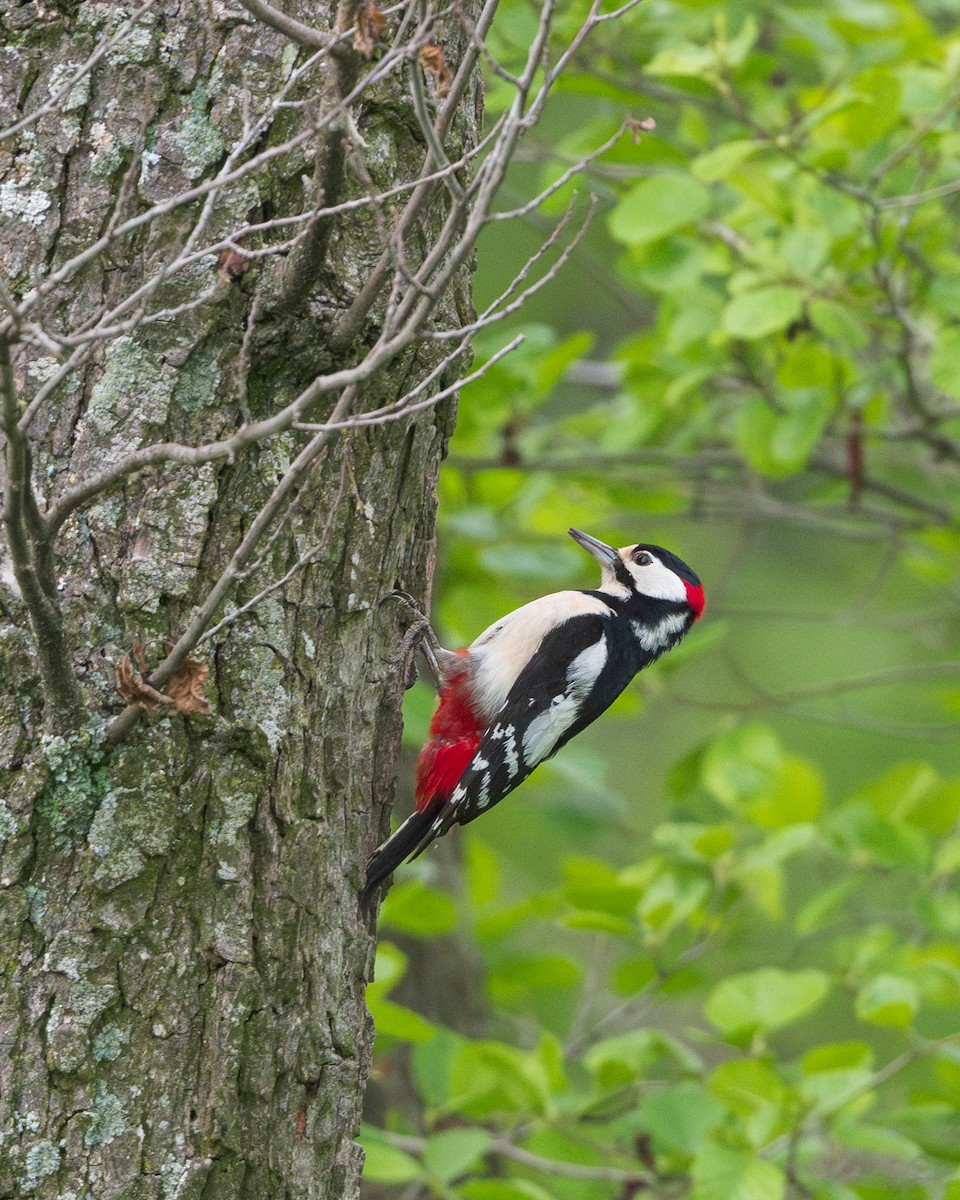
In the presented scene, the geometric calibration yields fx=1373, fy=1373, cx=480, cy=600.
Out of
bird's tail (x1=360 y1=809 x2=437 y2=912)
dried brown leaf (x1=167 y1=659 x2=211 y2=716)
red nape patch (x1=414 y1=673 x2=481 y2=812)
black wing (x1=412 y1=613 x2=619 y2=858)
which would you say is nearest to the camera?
dried brown leaf (x1=167 y1=659 x2=211 y2=716)

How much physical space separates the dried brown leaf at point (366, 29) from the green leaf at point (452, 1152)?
2780 mm

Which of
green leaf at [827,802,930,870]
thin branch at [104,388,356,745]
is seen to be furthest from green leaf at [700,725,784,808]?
thin branch at [104,388,356,745]

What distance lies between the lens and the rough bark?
193 centimetres

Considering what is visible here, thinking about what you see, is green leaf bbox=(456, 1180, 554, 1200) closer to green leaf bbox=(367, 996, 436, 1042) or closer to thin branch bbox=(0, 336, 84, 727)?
green leaf bbox=(367, 996, 436, 1042)

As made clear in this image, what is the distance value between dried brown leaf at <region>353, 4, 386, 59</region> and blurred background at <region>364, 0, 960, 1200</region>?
1439mm

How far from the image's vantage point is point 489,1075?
3.80 meters

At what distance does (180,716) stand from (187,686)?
66 mm

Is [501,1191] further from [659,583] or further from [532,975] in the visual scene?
[659,583]

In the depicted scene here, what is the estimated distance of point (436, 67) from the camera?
1.94 m

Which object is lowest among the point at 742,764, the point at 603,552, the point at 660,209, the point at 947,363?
the point at 742,764

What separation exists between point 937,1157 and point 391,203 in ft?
9.45

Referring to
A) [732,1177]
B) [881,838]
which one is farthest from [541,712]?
[881,838]

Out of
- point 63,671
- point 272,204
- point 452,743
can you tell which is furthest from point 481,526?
point 63,671

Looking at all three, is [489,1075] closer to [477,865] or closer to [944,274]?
[477,865]
